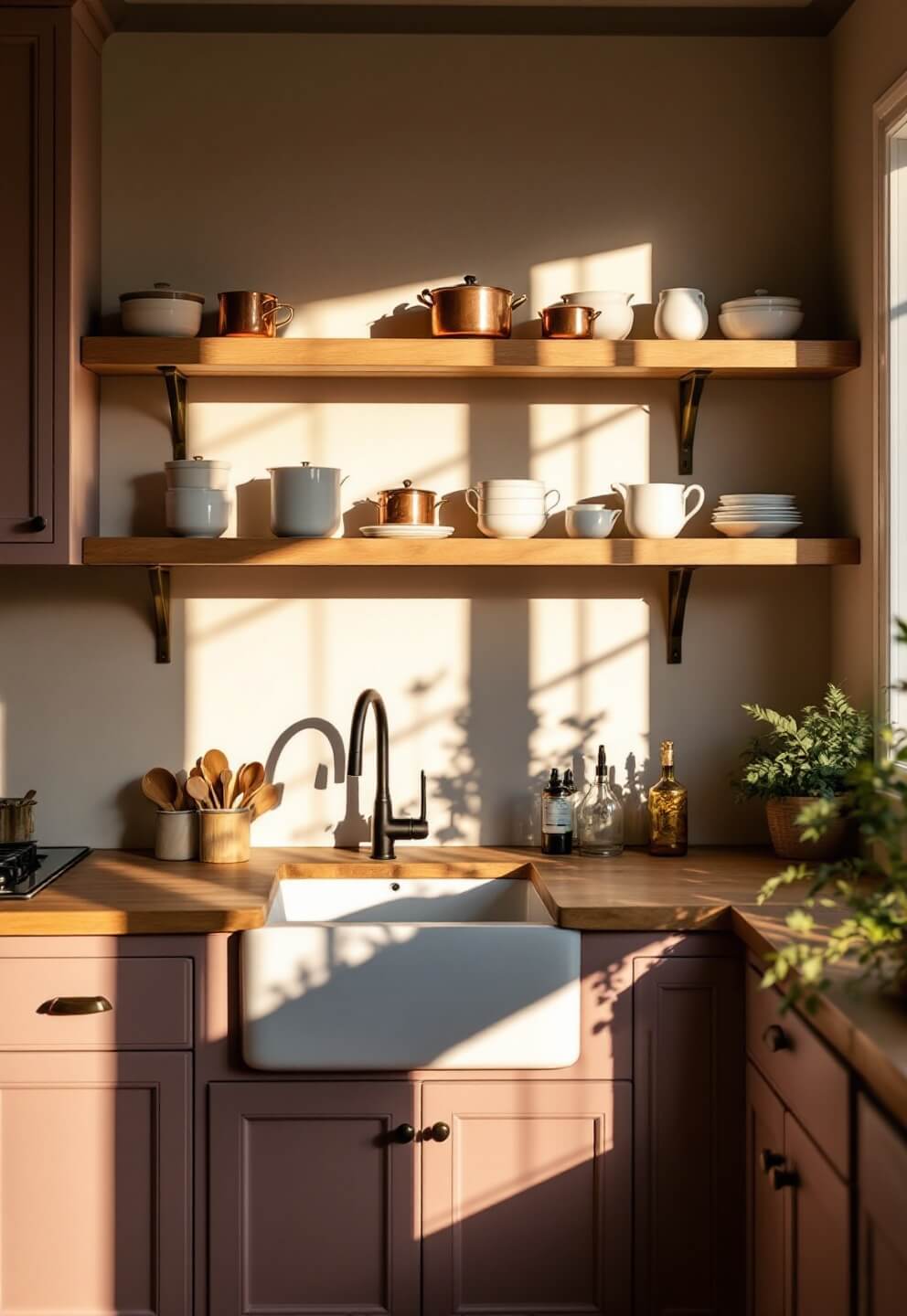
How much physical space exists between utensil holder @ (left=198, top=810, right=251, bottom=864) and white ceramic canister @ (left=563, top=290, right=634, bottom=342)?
121cm

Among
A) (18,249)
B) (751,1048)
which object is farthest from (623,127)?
(751,1048)

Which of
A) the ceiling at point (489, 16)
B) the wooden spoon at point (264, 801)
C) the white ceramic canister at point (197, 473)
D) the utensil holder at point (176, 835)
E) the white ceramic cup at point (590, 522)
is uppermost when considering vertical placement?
the ceiling at point (489, 16)

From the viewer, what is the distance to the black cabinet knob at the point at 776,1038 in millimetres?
2064

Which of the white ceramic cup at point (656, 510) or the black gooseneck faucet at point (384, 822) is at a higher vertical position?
the white ceramic cup at point (656, 510)

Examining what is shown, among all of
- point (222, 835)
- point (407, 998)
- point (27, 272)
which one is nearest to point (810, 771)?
point (407, 998)

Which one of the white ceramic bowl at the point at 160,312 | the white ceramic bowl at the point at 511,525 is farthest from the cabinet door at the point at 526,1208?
the white ceramic bowl at the point at 160,312

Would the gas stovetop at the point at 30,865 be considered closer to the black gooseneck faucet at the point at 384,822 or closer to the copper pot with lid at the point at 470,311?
the black gooseneck faucet at the point at 384,822

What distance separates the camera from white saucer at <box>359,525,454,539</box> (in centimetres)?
275

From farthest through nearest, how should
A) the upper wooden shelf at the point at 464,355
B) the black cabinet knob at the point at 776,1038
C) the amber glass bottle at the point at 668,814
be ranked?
the amber glass bottle at the point at 668,814
the upper wooden shelf at the point at 464,355
the black cabinet knob at the point at 776,1038

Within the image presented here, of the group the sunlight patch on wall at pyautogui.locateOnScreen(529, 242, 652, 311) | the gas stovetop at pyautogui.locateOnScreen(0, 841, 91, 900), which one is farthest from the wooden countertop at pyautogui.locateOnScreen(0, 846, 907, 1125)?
the sunlight patch on wall at pyautogui.locateOnScreen(529, 242, 652, 311)

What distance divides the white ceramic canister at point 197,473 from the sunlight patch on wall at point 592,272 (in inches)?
29.5

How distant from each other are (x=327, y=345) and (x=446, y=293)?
0.84 ft

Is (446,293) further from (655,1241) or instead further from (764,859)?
(655,1241)

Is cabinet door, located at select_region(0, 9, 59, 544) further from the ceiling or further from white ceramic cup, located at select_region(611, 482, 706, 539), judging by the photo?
white ceramic cup, located at select_region(611, 482, 706, 539)
